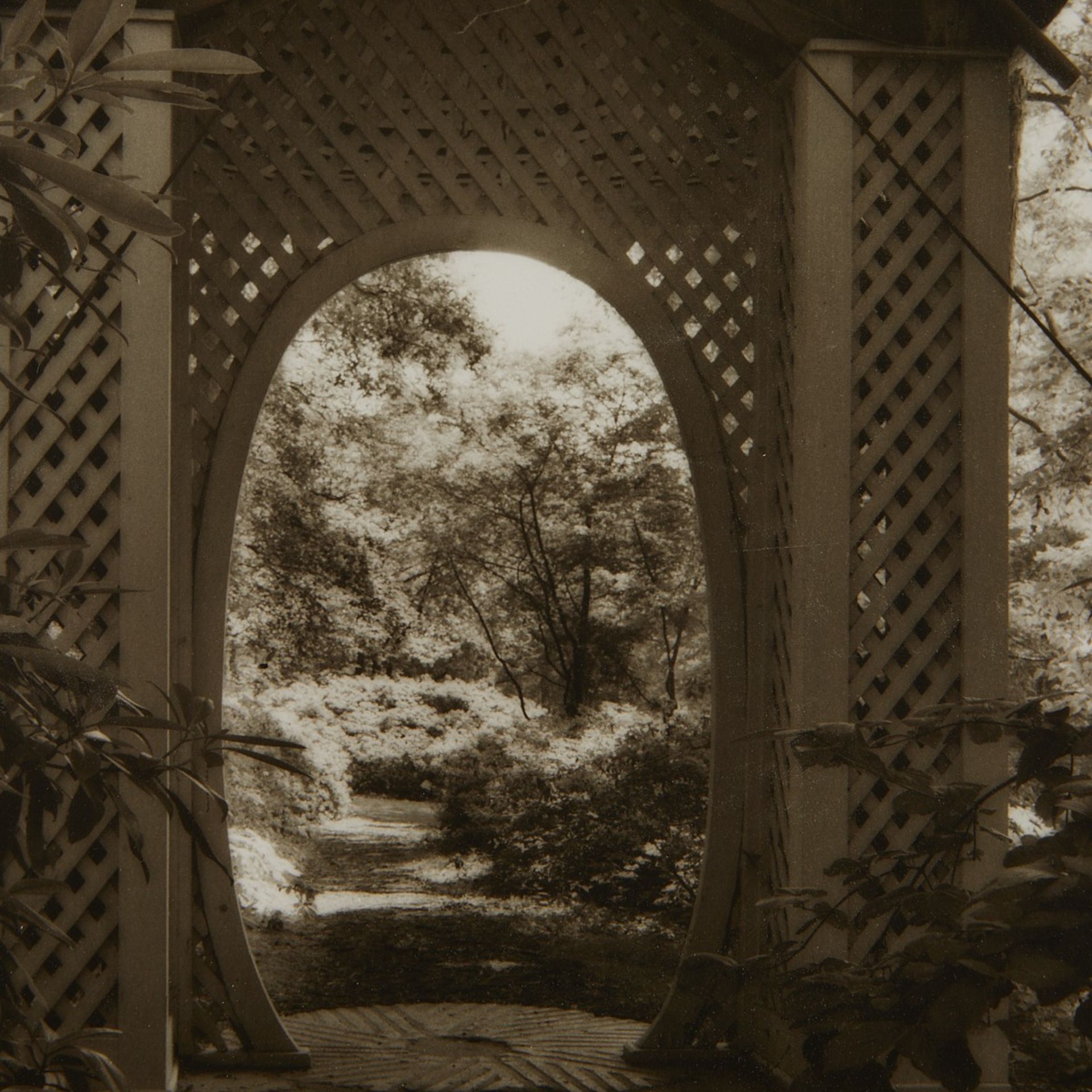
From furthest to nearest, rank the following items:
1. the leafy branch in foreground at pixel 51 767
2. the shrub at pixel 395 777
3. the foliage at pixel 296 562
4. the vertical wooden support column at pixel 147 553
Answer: the foliage at pixel 296 562
the shrub at pixel 395 777
the vertical wooden support column at pixel 147 553
the leafy branch in foreground at pixel 51 767

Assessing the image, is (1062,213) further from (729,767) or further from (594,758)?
(729,767)

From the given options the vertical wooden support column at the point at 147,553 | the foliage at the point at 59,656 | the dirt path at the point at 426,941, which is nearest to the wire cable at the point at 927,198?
the foliage at the point at 59,656

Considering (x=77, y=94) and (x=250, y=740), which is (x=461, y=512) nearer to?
(x=250, y=740)

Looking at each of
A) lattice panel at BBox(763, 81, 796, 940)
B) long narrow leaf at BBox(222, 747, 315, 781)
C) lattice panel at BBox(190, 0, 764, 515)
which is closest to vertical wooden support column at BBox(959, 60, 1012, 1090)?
lattice panel at BBox(763, 81, 796, 940)

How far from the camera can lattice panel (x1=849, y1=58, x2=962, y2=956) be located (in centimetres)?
314

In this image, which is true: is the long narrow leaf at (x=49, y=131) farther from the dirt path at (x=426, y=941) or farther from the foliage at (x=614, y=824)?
the foliage at (x=614, y=824)

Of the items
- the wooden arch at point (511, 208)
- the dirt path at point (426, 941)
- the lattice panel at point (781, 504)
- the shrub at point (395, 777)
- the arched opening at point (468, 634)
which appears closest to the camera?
the lattice panel at point (781, 504)

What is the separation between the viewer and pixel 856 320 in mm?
3170

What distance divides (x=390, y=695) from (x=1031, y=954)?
26.4 ft

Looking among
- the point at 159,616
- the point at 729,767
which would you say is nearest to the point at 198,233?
the point at 159,616

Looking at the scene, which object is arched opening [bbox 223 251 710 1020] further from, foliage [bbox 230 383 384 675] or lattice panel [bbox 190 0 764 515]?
lattice panel [bbox 190 0 764 515]

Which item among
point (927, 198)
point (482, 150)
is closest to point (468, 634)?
point (482, 150)

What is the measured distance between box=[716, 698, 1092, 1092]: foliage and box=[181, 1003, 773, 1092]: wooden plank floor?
93.5 inches

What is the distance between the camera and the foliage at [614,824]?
698 cm
